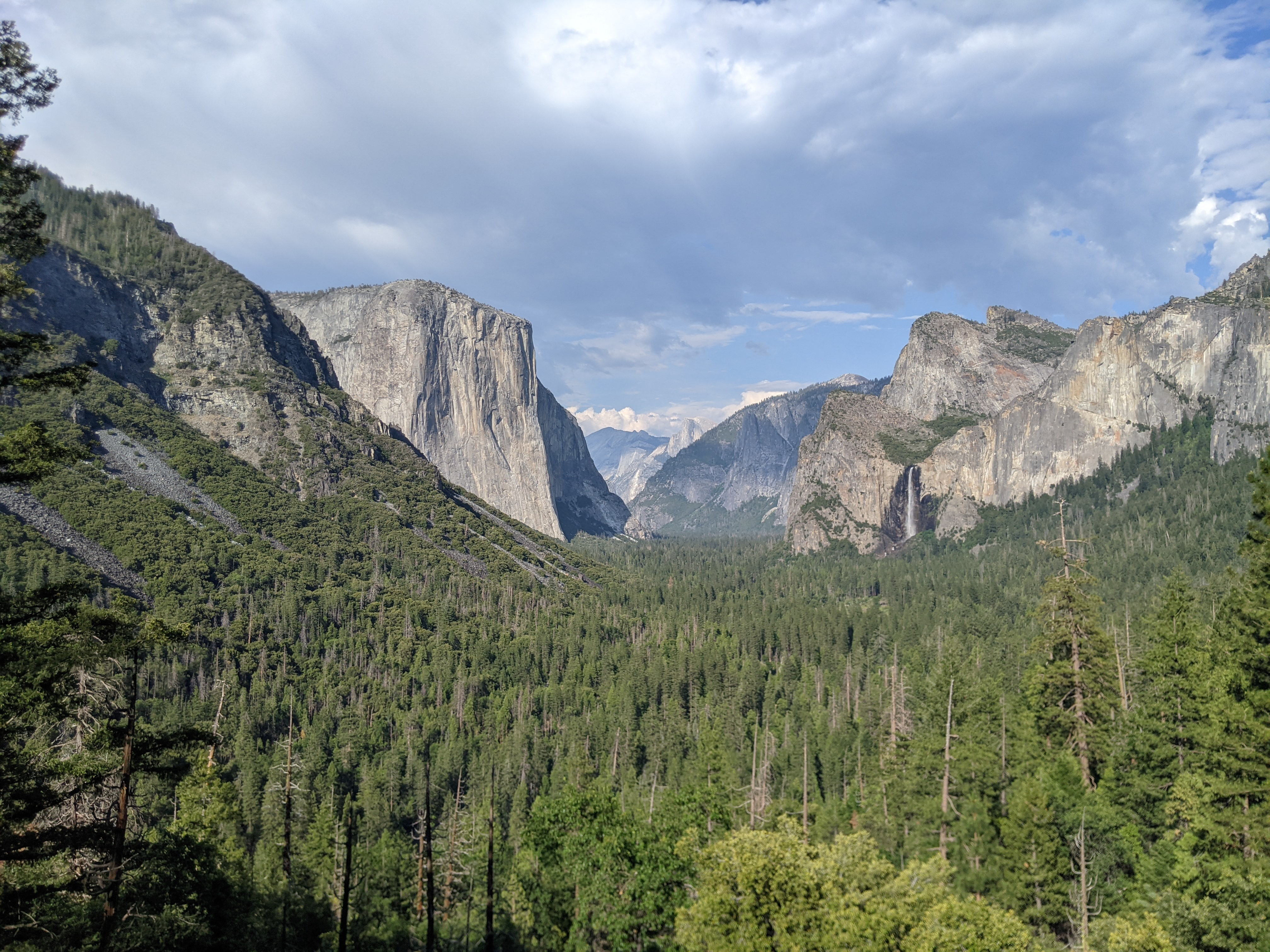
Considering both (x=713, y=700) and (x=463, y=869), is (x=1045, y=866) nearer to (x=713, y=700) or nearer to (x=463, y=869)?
(x=463, y=869)

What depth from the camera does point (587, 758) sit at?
78.3 m

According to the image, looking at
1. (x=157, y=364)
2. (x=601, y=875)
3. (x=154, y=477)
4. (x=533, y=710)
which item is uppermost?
(x=157, y=364)

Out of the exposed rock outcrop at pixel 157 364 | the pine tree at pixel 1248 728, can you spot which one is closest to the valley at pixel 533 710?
the pine tree at pixel 1248 728

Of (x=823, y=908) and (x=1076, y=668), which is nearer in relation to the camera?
(x=823, y=908)

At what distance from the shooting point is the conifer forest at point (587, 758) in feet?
54.3

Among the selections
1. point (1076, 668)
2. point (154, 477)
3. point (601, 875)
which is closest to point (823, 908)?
point (601, 875)

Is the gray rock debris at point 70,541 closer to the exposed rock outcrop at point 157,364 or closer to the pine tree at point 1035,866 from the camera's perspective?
the exposed rock outcrop at point 157,364

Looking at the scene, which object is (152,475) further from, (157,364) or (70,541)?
(157,364)

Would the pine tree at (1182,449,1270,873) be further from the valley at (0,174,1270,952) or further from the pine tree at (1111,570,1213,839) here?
the pine tree at (1111,570,1213,839)

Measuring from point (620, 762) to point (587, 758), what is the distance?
10878 millimetres

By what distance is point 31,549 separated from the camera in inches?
4336

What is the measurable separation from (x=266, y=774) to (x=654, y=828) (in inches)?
2403

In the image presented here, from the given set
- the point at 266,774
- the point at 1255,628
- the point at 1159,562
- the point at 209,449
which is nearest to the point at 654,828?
the point at 1255,628

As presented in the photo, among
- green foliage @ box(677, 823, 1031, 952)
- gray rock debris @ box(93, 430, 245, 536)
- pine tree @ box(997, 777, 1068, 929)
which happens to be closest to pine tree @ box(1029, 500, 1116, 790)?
pine tree @ box(997, 777, 1068, 929)
